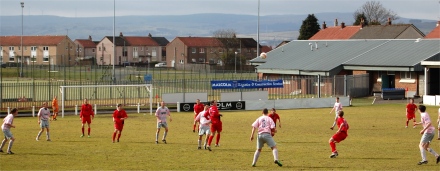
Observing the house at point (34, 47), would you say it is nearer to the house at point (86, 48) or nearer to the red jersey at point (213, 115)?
the house at point (86, 48)

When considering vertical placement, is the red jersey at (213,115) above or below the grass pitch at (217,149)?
above

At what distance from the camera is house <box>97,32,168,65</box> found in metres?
166

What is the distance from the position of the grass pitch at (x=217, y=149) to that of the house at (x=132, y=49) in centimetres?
12235

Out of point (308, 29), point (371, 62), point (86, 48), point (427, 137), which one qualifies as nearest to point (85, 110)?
point (427, 137)

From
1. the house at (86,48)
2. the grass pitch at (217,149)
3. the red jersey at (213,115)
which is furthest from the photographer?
the house at (86,48)

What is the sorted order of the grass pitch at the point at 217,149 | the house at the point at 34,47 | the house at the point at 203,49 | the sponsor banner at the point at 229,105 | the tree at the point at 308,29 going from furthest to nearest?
the house at the point at 203,49
the house at the point at 34,47
the tree at the point at 308,29
the sponsor banner at the point at 229,105
the grass pitch at the point at 217,149

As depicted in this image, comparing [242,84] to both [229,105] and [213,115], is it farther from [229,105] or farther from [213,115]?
[213,115]

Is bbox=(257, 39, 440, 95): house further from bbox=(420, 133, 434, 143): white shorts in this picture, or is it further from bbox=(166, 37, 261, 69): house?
bbox=(166, 37, 261, 69): house

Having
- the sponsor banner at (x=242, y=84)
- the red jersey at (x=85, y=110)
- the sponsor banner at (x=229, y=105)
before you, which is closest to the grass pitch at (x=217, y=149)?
the red jersey at (x=85, y=110)

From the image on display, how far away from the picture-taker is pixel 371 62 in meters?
70.1

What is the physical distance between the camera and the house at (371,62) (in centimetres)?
6588

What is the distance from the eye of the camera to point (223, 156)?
25.9m

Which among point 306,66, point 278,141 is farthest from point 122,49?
point 278,141

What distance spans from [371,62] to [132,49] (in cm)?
10732
